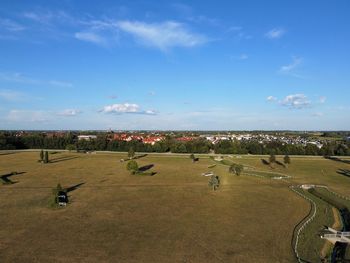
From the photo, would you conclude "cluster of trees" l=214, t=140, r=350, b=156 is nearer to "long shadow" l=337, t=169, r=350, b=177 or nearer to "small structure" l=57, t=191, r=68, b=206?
"long shadow" l=337, t=169, r=350, b=177

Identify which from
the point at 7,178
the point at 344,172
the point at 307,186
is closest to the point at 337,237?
the point at 307,186

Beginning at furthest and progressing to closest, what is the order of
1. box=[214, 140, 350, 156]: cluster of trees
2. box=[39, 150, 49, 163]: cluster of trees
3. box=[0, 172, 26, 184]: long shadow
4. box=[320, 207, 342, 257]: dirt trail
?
box=[214, 140, 350, 156]: cluster of trees < box=[39, 150, 49, 163]: cluster of trees < box=[0, 172, 26, 184]: long shadow < box=[320, 207, 342, 257]: dirt trail

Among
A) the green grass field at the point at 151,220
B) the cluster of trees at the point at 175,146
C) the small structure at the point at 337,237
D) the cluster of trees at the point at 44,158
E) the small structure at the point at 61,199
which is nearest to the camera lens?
the green grass field at the point at 151,220

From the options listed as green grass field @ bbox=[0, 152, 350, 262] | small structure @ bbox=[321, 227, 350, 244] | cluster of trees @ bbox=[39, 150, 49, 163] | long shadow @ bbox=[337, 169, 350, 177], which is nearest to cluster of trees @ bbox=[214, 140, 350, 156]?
long shadow @ bbox=[337, 169, 350, 177]

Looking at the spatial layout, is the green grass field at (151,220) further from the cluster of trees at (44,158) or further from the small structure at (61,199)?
the cluster of trees at (44,158)

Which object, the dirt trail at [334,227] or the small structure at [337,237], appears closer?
the dirt trail at [334,227]

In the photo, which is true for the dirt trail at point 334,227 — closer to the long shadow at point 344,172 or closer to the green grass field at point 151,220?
the green grass field at point 151,220

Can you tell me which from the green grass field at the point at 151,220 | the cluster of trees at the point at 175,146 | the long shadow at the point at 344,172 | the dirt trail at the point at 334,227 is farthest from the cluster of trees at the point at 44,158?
the long shadow at the point at 344,172

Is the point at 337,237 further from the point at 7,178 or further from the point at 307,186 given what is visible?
the point at 7,178

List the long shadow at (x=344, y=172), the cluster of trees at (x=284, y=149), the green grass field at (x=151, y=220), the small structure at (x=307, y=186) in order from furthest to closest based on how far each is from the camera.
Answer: the cluster of trees at (x=284, y=149) < the long shadow at (x=344, y=172) < the small structure at (x=307, y=186) < the green grass field at (x=151, y=220)

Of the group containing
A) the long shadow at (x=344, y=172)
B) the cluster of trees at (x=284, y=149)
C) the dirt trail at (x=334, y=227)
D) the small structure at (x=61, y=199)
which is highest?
the cluster of trees at (x=284, y=149)

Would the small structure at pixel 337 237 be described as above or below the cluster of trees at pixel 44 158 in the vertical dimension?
below
